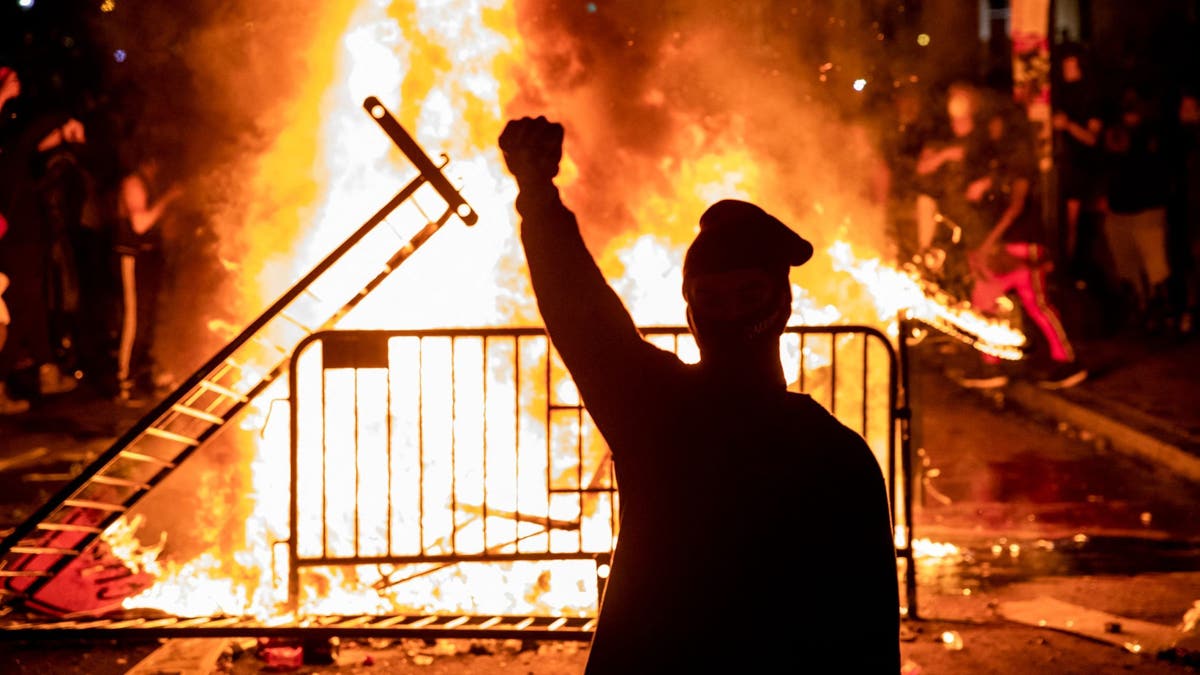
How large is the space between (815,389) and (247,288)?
4.30 meters

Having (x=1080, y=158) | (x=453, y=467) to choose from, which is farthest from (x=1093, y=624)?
(x=1080, y=158)

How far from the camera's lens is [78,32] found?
57.3 feet

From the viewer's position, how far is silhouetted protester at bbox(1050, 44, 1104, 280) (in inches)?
748

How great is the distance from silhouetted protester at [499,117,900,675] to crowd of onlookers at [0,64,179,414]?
12.6 m

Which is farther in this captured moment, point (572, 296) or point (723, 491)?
point (572, 296)

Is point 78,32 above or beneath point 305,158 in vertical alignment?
above

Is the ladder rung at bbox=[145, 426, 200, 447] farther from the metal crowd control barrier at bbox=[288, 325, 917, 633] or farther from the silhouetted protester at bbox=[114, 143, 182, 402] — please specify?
the silhouetted protester at bbox=[114, 143, 182, 402]

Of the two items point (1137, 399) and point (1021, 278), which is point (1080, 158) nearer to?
point (1021, 278)

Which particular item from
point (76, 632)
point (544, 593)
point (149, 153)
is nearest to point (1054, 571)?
point (544, 593)

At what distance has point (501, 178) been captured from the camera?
9.20 meters

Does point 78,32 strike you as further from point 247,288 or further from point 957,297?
point 957,297

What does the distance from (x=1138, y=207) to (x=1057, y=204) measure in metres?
2.11

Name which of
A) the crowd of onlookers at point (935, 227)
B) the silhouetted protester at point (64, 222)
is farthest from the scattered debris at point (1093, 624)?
the silhouetted protester at point (64, 222)

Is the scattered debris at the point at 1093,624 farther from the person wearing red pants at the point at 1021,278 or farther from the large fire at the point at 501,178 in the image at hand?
the person wearing red pants at the point at 1021,278
